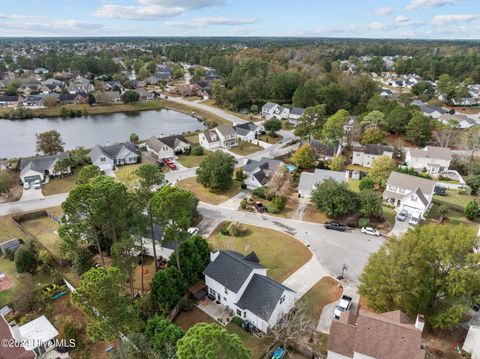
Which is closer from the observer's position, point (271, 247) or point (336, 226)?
point (271, 247)

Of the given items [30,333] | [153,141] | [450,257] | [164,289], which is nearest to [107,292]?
[164,289]

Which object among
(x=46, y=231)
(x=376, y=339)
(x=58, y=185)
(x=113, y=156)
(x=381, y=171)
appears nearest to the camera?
(x=376, y=339)

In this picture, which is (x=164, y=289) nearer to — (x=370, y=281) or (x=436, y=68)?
(x=370, y=281)

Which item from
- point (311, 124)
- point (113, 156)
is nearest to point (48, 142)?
point (113, 156)

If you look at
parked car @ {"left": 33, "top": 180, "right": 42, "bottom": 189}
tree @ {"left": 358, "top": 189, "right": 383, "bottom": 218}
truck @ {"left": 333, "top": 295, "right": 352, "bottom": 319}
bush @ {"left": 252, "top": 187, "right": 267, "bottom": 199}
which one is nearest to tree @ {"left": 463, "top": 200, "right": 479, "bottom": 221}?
tree @ {"left": 358, "top": 189, "right": 383, "bottom": 218}

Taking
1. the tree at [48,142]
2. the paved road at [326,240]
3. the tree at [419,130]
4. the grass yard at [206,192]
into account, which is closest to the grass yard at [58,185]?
the tree at [48,142]

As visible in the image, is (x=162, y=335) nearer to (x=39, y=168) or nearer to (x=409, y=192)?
(x=409, y=192)

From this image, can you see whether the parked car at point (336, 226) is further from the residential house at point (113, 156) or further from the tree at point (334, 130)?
the residential house at point (113, 156)
